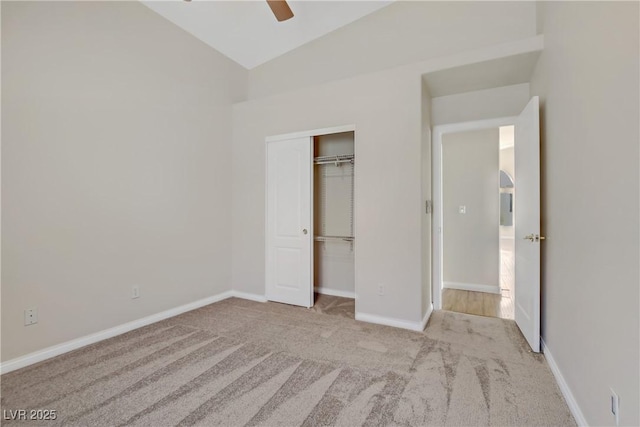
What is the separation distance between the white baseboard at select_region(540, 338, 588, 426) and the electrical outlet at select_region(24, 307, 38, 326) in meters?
3.76

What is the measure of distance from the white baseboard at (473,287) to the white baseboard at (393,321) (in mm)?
1538

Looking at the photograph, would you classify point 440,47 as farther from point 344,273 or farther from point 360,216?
point 344,273

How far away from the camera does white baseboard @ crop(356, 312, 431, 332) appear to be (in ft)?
9.41

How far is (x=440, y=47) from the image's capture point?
3139mm

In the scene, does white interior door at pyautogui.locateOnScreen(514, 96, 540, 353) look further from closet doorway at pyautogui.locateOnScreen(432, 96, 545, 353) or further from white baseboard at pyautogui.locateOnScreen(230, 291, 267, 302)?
white baseboard at pyautogui.locateOnScreen(230, 291, 267, 302)

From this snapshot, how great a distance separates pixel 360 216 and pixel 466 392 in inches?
69.8

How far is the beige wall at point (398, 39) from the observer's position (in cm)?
286

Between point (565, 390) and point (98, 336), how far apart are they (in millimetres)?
3690

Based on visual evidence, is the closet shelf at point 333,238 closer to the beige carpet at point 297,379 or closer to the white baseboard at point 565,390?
the beige carpet at point 297,379

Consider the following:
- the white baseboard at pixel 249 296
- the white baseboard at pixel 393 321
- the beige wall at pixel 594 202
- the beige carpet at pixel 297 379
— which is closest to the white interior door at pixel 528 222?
the beige wall at pixel 594 202

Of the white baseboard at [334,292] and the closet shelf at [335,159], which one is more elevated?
the closet shelf at [335,159]

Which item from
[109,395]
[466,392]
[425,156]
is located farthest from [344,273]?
[109,395]

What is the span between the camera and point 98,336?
263 cm

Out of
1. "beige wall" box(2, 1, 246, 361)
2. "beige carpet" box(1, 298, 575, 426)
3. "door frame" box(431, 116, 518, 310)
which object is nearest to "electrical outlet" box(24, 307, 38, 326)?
"beige wall" box(2, 1, 246, 361)
